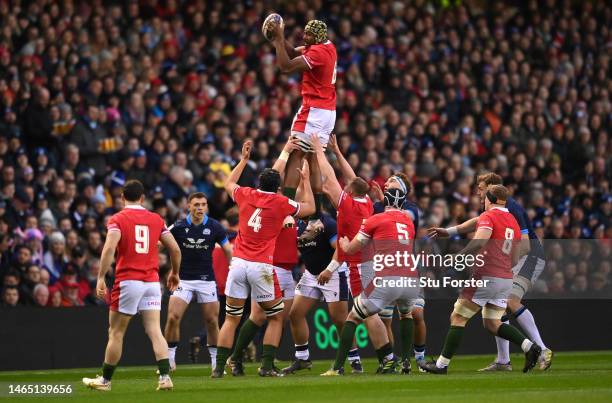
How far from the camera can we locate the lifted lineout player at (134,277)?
42.2 feet

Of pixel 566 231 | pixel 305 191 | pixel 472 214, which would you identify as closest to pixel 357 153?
pixel 472 214

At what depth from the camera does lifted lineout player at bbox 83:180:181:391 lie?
12.9 metres

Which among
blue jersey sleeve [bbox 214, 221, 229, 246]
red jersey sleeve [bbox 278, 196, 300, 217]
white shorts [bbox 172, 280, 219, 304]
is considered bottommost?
white shorts [bbox 172, 280, 219, 304]

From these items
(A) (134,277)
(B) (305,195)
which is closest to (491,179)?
(B) (305,195)

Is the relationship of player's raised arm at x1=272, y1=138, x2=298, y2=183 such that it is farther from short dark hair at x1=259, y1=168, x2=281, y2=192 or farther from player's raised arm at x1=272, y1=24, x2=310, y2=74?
player's raised arm at x1=272, y1=24, x2=310, y2=74

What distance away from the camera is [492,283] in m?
14.9

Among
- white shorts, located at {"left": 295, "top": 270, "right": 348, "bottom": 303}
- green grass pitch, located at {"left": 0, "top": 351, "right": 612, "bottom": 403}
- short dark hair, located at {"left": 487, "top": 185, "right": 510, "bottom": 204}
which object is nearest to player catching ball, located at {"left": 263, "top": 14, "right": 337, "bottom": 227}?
white shorts, located at {"left": 295, "top": 270, "right": 348, "bottom": 303}

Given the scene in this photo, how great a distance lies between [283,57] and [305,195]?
5.76ft

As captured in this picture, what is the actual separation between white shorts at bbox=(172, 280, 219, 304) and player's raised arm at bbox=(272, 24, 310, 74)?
382cm

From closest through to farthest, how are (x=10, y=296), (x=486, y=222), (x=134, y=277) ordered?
(x=134, y=277) → (x=486, y=222) → (x=10, y=296)

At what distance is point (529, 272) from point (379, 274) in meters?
2.82

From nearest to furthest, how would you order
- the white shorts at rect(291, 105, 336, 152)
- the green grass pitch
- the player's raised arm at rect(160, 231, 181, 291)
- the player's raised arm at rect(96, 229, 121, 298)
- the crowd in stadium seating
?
the green grass pitch < the player's raised arm at rect(96, 229, 121, 298) < the player's raised arm at rect(160, 231, 181, 291) < the white shorts at rect(291, 105, 336, 152) < the crowd in stadium seating

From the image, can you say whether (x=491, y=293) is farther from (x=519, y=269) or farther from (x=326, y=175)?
(x=326, y=175)

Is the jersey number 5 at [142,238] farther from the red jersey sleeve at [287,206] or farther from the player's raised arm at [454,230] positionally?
the player's raised arm at [454,230]
